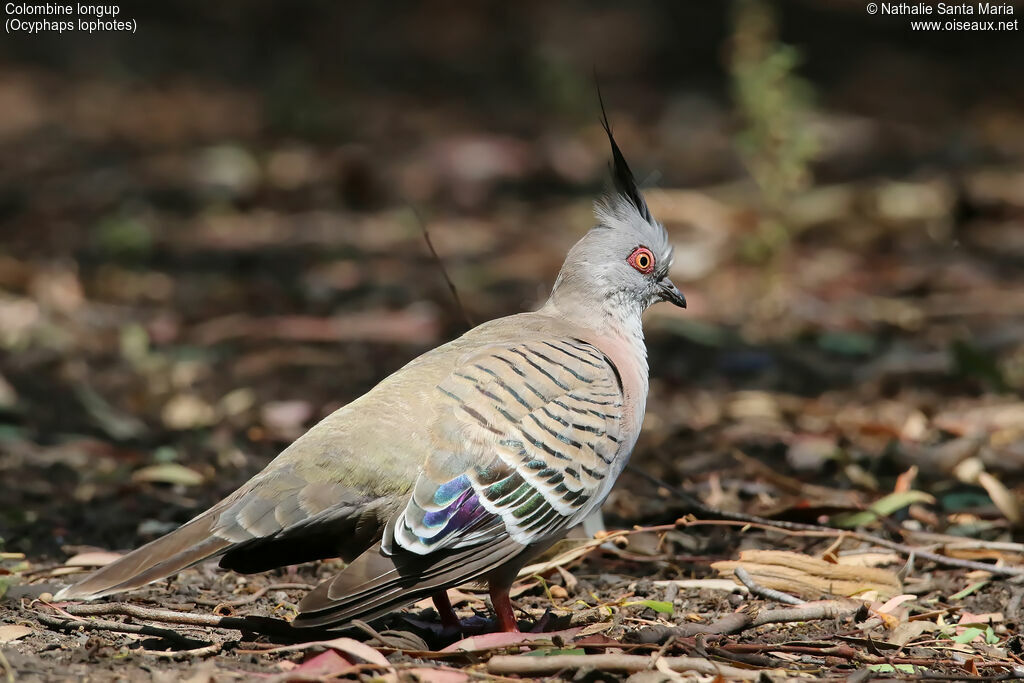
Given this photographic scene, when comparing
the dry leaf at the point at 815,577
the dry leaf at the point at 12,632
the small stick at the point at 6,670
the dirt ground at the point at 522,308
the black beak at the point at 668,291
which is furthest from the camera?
the black beak at the point at 668,291

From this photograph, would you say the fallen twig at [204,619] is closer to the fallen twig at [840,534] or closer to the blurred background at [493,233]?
the blurred background at [493,233]

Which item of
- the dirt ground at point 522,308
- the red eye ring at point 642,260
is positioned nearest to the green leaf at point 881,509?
the dirt ground at point 522,308

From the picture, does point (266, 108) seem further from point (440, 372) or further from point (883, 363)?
point (440, 372)

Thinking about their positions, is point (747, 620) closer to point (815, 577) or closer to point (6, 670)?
point (815, 577)

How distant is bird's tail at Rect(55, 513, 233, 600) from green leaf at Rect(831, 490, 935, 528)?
2.57 meters

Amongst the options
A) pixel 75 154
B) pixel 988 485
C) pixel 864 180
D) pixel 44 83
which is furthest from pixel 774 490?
pixel 44 83

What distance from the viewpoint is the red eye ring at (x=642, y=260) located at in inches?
202

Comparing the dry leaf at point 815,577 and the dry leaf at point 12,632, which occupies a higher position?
the dry leaf at point 12,632

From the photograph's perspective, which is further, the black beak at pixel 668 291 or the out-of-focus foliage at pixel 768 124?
the out-of-focus foliage at pixel 768 124

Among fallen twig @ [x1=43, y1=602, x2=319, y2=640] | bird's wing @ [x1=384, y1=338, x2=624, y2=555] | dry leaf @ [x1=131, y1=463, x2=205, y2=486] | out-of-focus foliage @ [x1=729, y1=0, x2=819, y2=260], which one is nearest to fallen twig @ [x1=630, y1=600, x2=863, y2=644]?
bird's wing @ [x1=384, y1=338, x2=624, y2=555]

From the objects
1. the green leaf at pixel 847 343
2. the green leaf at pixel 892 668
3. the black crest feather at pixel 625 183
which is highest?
the black crest feather at pixel 625 183

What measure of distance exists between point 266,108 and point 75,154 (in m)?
2.05

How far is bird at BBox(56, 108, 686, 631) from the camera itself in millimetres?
3768

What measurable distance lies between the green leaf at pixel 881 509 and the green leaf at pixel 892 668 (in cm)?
129
